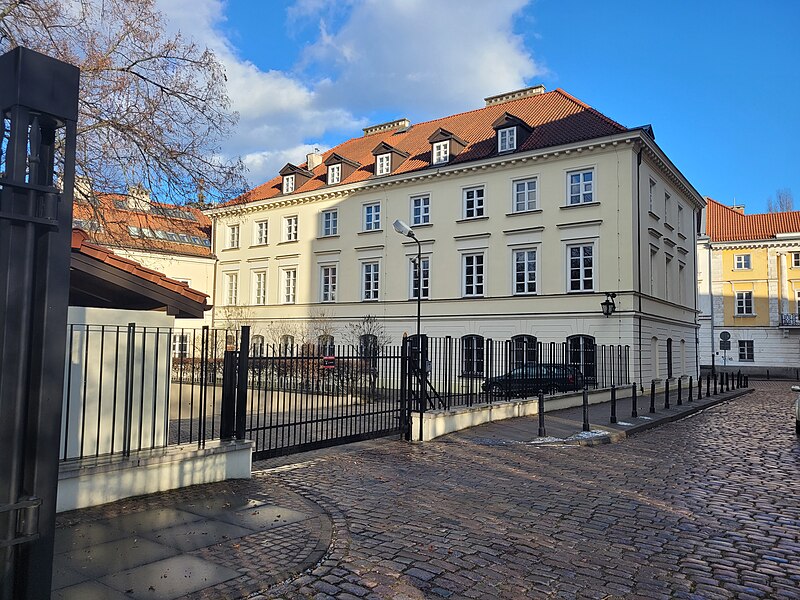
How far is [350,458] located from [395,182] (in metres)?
27.8

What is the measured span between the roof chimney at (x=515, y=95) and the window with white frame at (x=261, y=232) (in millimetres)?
17208

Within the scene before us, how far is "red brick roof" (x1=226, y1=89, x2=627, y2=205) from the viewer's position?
3138cm

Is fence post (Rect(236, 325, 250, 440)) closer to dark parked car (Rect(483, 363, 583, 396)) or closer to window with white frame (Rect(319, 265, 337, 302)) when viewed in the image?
dark parked car (Rect(483, 363, 583, 396))

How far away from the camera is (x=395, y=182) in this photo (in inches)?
1438

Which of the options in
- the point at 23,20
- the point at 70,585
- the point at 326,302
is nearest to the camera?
the point at 70,585

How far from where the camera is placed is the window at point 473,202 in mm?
33625

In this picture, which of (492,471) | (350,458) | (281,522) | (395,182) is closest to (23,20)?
(350,458)

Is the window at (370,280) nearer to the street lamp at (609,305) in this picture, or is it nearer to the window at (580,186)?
the window at (580,186)

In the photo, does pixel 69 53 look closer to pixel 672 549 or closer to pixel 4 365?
pixel 4 365

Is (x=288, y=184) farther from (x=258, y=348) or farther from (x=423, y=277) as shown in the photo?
(x=258, y=348)

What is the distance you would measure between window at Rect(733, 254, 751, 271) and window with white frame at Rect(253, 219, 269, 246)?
1542 inches

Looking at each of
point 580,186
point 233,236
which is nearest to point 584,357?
point 580,186

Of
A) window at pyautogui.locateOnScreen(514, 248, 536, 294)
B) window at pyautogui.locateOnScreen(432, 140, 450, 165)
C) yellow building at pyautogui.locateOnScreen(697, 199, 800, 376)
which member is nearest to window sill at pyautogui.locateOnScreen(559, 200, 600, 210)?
window at pyautogui.locateOnScreen(514, 248, 536, 294)

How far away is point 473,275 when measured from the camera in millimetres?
33500
